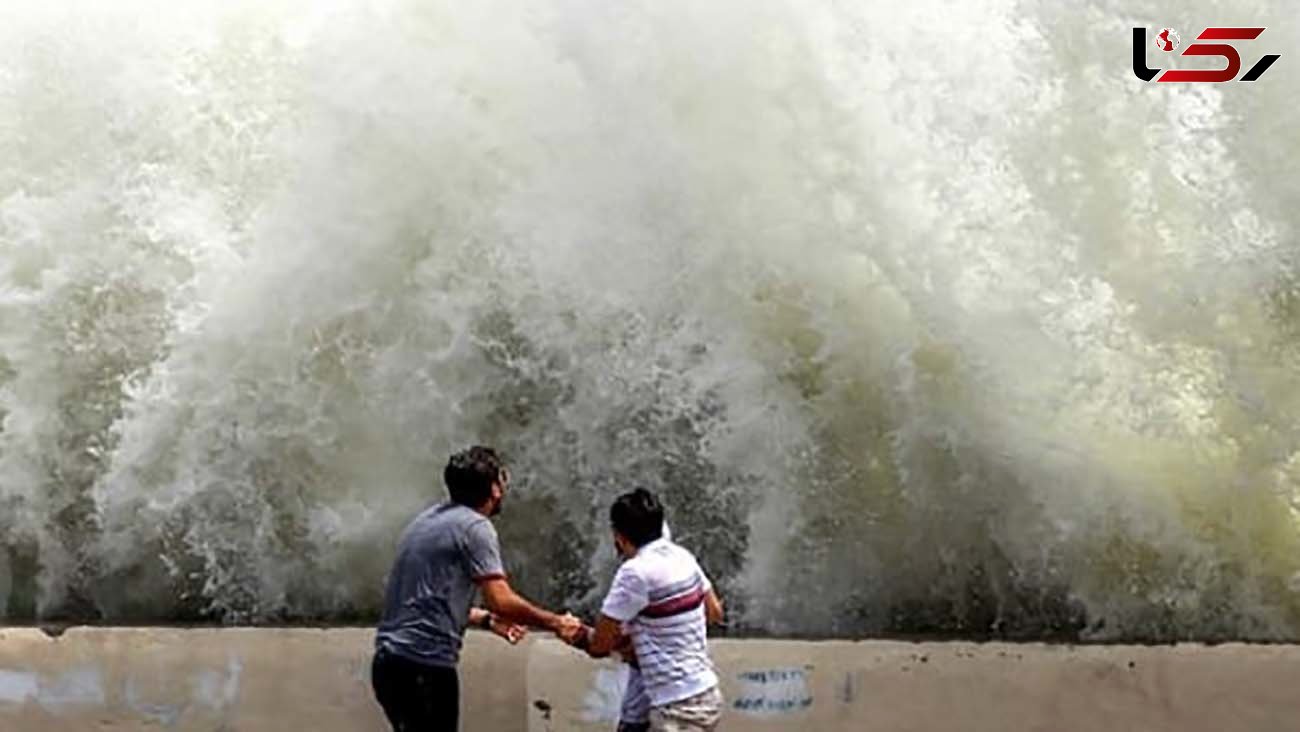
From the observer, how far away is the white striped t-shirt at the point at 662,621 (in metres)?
5.27

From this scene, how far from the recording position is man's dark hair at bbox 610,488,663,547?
5.34m

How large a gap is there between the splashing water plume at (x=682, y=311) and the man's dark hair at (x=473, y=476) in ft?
6.98

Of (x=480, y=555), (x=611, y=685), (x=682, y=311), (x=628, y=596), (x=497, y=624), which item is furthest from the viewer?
(x=682, y=311)

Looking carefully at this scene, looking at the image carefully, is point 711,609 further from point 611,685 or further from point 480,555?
point 611,685

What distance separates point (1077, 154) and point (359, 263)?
312 centimetres

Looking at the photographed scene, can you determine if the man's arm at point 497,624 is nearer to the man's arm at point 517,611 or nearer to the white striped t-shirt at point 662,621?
the man's arm at point 517,611

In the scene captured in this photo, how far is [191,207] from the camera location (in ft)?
29.3

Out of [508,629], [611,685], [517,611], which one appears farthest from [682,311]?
[517,611]

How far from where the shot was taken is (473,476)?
5590 millimetres

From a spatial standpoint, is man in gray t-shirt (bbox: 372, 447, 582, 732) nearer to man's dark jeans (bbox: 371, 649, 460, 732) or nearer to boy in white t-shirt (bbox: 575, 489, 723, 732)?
man's dark jeans (bbox: 371, 649, 460, 732)

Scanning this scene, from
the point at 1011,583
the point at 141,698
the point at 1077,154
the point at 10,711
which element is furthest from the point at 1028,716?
the point at 10,711

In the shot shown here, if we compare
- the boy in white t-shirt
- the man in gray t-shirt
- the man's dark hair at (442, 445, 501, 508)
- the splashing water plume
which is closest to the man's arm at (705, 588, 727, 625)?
the boy in white t-shirt

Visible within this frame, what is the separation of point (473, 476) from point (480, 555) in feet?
0.77

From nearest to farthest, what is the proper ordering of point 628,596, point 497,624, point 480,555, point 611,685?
point 628,596, point 480,555, point 497,624, point 611,685
